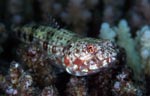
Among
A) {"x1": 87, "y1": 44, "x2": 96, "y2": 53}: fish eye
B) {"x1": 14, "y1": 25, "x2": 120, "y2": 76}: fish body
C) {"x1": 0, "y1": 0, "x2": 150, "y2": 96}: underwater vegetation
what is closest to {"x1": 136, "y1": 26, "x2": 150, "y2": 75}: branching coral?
{"x1": 0, "y1": 0, "x2": 150, "y2": 96}: underwater vegetation

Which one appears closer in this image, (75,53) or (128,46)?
(75,53)

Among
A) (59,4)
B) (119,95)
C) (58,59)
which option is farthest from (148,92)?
(59,4)

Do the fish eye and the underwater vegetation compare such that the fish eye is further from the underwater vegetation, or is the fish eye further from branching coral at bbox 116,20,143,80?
branching coral at bbox 116,20,143,80

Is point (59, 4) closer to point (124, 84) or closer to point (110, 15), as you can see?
point (110, 15)

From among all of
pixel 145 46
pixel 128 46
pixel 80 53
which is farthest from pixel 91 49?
pixel 128 46

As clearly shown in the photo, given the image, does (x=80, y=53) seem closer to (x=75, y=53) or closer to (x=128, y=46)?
(x=75, y=53)

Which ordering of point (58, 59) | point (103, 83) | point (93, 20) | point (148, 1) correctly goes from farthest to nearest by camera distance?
point (93, 20)
point (148, 1)
point (58, 59)
point (103, 83)

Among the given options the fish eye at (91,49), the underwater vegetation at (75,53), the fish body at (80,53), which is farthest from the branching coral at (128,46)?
the fish eye at (91,49)
